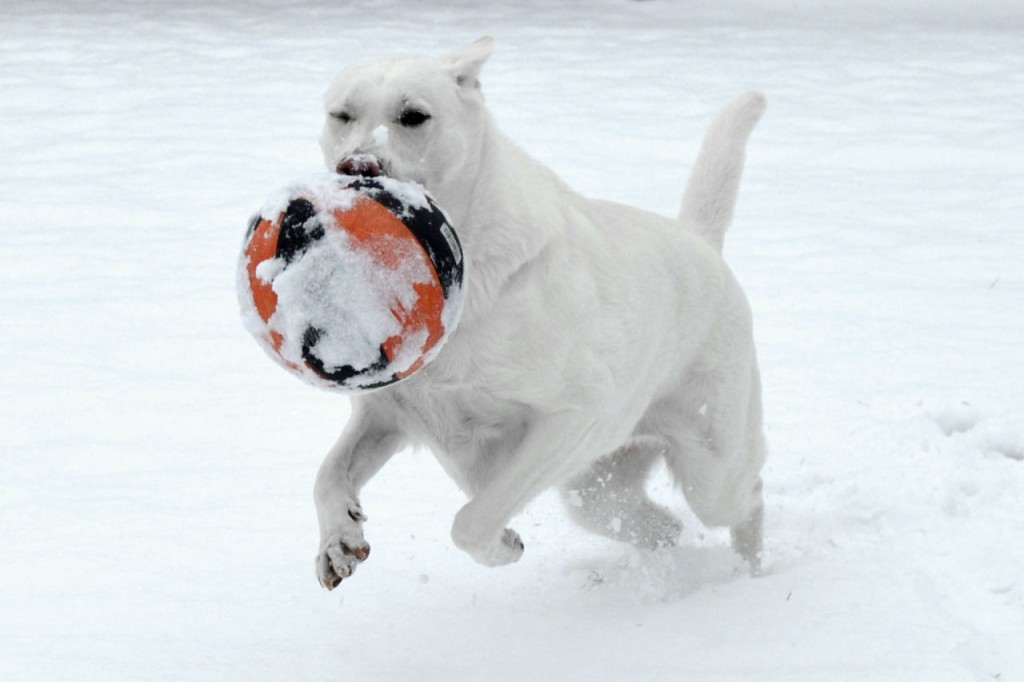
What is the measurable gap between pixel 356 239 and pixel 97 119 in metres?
7.28

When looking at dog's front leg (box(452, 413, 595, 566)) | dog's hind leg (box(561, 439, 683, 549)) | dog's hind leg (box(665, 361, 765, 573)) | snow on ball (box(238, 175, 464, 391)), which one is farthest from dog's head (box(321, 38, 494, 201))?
dog's hind leg (box(561, 439, 683, 549))

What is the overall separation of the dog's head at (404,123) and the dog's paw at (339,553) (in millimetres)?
793

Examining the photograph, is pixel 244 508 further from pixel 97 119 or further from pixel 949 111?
pixel 949 111

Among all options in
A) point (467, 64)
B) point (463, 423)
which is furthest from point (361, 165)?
point (463, 423)

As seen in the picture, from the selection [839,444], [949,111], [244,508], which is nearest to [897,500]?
[839,444]

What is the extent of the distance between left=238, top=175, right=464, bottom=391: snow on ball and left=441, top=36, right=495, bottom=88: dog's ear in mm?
451

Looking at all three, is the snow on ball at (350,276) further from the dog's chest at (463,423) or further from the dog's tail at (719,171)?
the dog's tail at (719,171)

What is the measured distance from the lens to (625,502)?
152 inches

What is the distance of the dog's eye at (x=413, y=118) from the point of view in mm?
2598

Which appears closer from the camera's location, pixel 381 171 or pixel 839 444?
pixel 381 171

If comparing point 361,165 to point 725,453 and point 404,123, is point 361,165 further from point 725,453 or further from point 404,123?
point 725,453

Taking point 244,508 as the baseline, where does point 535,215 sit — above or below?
above

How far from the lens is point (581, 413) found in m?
2.96

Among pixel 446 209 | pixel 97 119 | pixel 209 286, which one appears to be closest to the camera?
pixel 446 209
